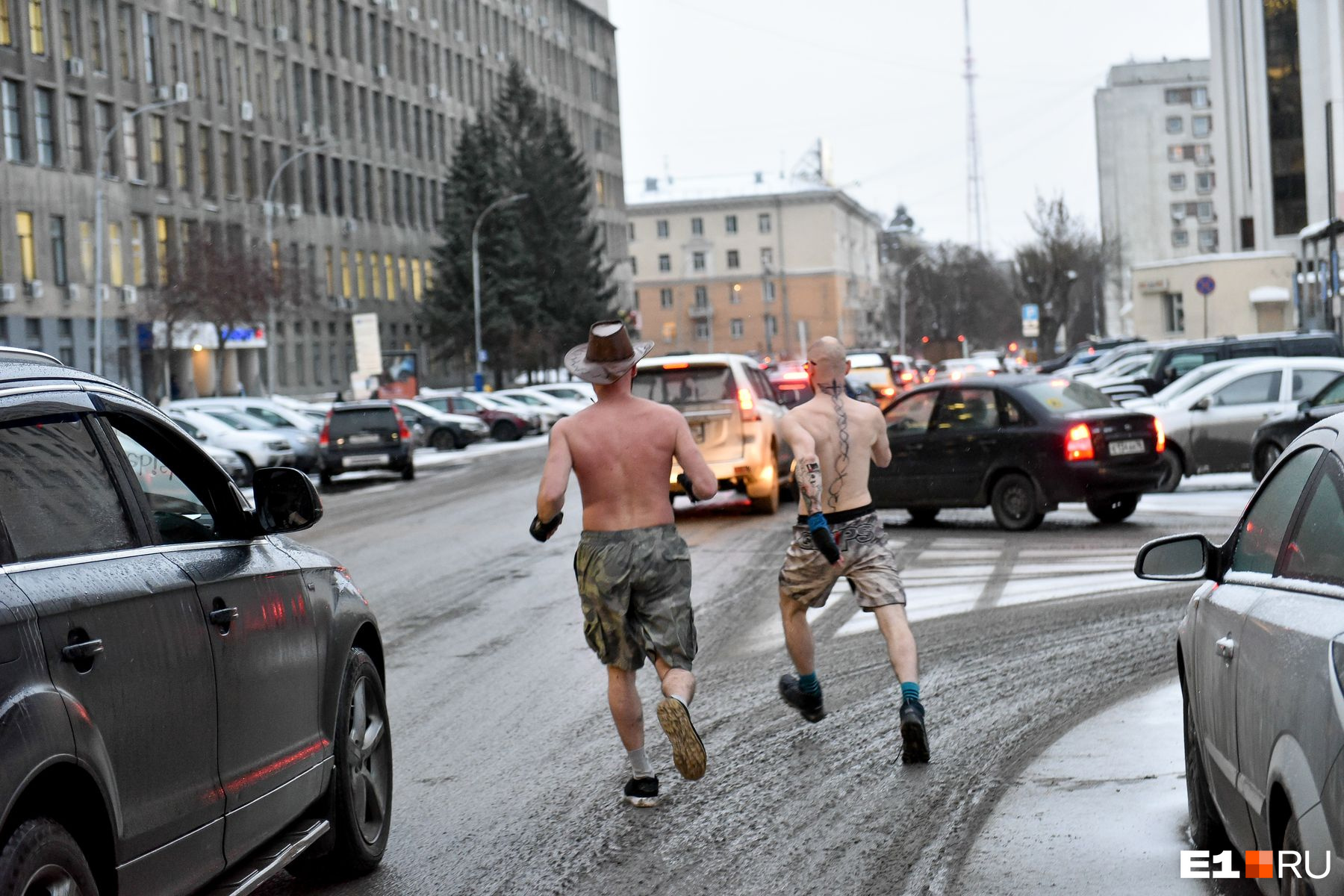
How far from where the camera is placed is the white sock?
6969 millimetres

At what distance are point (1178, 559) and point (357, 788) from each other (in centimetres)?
272

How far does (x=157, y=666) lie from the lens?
4.27 m

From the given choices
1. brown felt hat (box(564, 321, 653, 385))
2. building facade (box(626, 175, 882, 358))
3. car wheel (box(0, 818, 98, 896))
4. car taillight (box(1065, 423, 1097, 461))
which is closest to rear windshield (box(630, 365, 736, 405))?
car taillight (box(1065, 423, 1097, 461))

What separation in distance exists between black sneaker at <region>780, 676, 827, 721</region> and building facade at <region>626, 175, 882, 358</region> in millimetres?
137106

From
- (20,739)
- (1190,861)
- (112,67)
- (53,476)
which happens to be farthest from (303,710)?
(112,67)

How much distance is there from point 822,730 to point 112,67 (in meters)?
57.7

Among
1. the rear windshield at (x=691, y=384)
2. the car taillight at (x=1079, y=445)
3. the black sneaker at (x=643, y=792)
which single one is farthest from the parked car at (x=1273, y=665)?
the rear windshield at (x=691, y=384)

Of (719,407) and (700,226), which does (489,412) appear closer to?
(719,407)

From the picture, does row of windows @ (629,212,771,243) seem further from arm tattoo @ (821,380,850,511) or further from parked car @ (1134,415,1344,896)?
parked car @ (1134,415,1344,896)

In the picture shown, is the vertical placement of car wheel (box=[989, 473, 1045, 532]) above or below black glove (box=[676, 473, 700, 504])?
below

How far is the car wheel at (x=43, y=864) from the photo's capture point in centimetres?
346

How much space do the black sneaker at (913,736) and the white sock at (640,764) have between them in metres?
1.08

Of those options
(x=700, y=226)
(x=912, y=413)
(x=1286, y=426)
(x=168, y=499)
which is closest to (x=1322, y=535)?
(x=168, y=499)

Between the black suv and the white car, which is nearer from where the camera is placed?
the black suv
